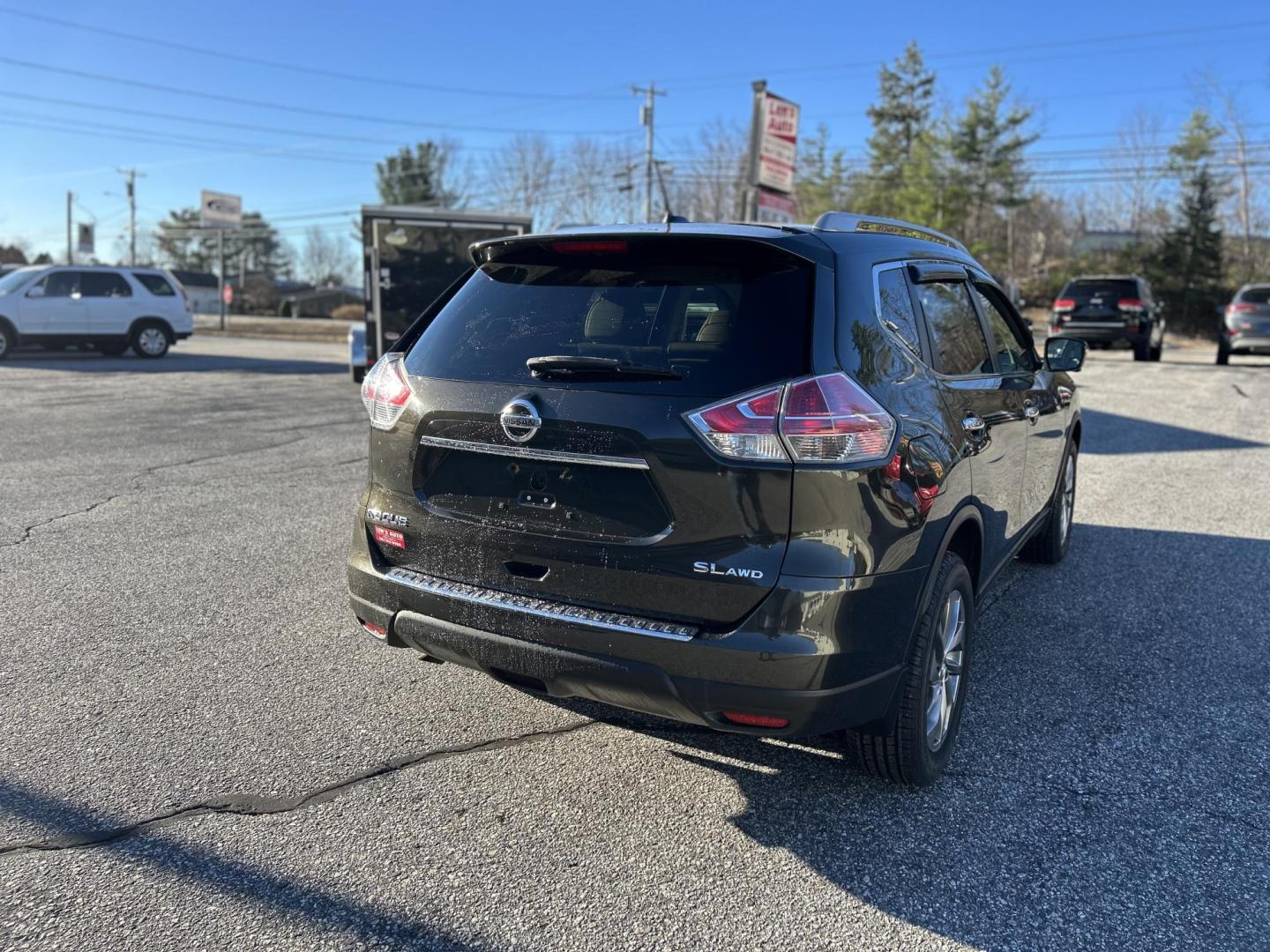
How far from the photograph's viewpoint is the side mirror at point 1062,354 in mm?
5012

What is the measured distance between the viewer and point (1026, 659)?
425 centimetres

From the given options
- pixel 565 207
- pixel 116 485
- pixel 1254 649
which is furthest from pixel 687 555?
pixel 565 207

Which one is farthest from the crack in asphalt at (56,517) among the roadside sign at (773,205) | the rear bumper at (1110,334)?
the rear bumper at (1110,334)

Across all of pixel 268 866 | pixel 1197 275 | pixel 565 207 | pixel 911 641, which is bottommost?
pixel 268 866

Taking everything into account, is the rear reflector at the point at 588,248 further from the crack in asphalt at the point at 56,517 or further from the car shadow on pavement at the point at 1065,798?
the crack in asphalt at the point at 56,517

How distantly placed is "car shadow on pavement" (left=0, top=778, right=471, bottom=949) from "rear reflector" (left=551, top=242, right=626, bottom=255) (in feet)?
6.60

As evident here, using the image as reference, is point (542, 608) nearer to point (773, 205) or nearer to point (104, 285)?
point (773, 205)

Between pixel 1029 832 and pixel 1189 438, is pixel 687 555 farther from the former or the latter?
pixel 1189 438

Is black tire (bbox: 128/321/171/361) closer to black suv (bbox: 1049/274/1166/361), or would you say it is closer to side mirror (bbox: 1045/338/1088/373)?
black suv (bbox: 1049/274/1166/361)

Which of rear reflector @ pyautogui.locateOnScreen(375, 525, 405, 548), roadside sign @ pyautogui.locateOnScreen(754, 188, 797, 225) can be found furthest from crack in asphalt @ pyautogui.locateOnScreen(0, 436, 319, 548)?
roadside sign @ pyautogui.locateOnScreen(754, 188, 797, 225)

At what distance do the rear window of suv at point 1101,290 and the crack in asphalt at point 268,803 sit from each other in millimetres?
20895

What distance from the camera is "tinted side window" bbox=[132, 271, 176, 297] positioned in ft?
66.3

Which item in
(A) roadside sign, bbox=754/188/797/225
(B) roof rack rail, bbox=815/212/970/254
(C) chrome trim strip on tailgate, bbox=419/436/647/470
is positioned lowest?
(C) chrome trim strip on tailgate, bbox=419/436/647/470

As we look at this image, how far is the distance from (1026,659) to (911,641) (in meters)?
1.69
